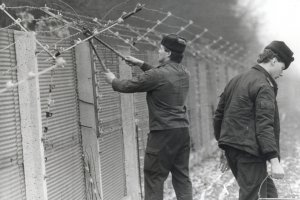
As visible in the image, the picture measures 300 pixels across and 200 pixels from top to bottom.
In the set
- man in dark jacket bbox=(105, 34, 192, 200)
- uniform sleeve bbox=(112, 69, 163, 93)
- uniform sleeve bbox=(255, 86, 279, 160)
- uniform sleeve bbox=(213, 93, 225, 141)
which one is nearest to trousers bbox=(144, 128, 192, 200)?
man in dark jacket bbox=(105, 34, 192, 200)

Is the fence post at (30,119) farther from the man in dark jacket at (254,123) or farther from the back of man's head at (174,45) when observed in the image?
the man in dark jacket at (254,123)

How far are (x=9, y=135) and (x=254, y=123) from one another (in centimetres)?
241

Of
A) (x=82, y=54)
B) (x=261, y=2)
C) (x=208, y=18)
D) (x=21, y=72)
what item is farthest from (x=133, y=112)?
(x=261, y=2)

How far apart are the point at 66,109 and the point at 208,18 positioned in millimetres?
9696

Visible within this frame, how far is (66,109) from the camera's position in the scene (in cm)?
588

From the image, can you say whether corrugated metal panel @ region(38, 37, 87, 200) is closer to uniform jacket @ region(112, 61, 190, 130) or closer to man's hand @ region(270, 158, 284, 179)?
uniform jacket @ region(112, 61, 190, 130)

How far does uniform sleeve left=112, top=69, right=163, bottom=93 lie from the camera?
5398 millimetres

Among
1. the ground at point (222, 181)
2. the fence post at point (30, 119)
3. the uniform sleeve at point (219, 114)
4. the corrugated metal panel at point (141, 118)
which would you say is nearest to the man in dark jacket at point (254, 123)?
the uniform sleeve at point (219, 114)

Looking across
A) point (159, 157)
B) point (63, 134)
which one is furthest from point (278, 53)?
point (63, 134)

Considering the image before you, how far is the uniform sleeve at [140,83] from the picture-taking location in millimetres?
5398

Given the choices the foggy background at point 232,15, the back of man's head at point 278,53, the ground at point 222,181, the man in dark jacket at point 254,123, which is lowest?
the ground at point 222,181

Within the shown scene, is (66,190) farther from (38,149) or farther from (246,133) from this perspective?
(246,133)

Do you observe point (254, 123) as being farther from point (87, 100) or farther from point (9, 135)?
point (9, 135)

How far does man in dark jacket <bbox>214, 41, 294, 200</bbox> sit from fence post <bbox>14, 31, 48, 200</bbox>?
1.90 meters
